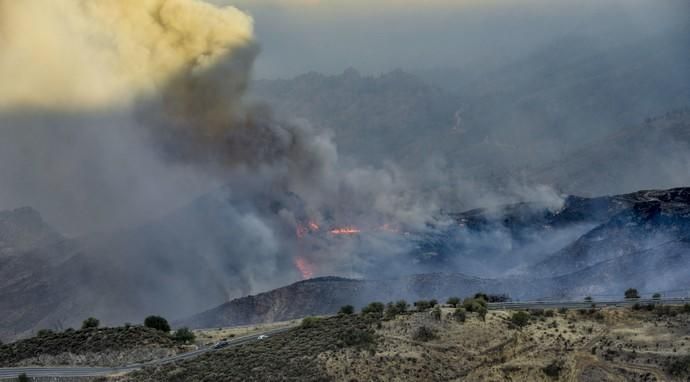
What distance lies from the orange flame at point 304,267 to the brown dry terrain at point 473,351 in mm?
112978

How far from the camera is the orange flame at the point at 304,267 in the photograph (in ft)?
633

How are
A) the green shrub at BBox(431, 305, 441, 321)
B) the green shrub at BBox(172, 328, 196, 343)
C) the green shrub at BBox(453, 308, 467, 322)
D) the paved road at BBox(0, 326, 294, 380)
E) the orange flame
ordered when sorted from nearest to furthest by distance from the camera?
the green shrub at BBox(453, 308, 467, 322) → the paved road at BBox(0, 326, 294, 380) → the green shrub at BBox(431, 305, 441, 321) → the green shrub at BBox(172, 328, 196, 343) → the orange flame

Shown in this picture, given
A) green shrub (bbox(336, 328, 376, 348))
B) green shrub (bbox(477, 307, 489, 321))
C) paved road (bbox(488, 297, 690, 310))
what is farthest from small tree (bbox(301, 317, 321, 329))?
paved road (bbox(488, 297, 690, 310))

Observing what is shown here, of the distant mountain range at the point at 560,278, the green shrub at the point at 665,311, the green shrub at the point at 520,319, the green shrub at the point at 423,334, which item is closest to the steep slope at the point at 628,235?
the distant mountain range at the point at 560,278

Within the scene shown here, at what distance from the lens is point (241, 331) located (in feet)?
314

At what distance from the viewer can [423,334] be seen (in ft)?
243

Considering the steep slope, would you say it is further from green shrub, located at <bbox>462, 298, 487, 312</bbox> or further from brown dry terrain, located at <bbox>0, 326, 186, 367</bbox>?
brown dry terrain, located at <bbox>0, 326, 186, 367</bbox>

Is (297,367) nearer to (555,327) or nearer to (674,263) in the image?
(555,327)

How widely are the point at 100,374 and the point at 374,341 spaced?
92.4 ft

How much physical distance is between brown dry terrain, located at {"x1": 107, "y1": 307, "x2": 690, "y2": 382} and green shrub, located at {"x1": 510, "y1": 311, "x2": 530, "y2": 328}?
1.86 feet

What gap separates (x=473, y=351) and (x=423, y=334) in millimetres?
5429

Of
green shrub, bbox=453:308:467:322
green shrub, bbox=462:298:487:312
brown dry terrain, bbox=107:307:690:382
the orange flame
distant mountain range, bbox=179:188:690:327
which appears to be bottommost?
brown dry terrain, bbox=107:307:690:382

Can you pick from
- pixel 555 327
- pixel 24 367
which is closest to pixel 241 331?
pixel 24 367

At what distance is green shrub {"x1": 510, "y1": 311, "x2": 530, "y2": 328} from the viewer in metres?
76.1
